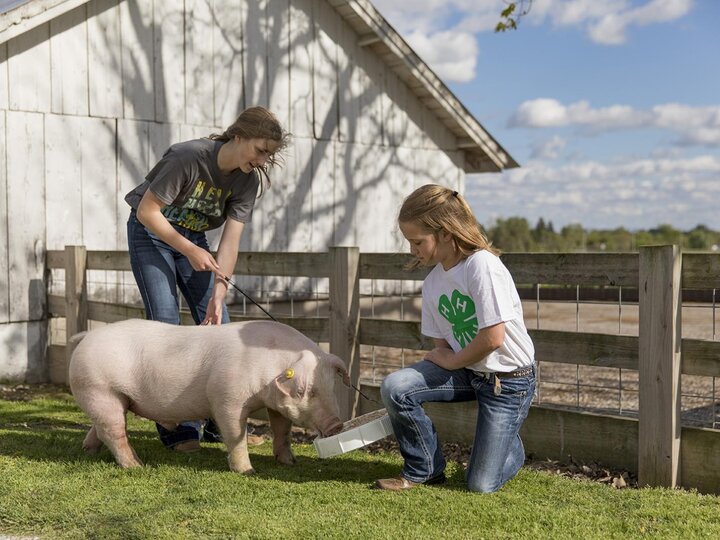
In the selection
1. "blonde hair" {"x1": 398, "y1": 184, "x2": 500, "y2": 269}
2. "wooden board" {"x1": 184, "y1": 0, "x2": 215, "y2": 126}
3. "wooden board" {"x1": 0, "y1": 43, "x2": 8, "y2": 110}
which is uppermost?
"wooden board" {"x1": 184, "y1": 0, "x2": 215, "y2": 126}

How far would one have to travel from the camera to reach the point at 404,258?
19.8 ft

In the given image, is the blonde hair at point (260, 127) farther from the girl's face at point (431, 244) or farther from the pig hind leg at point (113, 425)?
the pig hind leg at point (113, 425)

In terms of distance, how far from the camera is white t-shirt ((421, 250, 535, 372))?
13.9ft

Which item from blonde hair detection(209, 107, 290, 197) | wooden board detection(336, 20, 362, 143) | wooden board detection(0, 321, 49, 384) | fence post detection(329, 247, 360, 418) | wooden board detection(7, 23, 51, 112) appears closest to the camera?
blonde hair detection(209, 107, 290, 197)

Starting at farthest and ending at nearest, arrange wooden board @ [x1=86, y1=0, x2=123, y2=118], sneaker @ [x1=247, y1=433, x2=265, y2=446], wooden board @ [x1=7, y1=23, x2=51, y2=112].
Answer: wooden board @ [x1=86, y1=0, x2=123, y2=118] → wooden board @ [x1=7, y1=23, x2=51, y2=112] → sneaker @ [x1=247, y1=433, x2=265, y2=446]

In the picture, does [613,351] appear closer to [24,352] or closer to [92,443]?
[92,443]

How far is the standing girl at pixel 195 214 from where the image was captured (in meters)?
5.06

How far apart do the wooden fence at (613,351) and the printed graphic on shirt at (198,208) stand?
120 cm

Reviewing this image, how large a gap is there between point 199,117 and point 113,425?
628 cm

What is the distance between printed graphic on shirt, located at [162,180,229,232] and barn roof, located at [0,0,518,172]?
22.3ft

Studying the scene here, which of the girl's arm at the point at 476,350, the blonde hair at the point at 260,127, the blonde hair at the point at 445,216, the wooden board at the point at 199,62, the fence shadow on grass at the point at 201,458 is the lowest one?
the fence shadow on grass at the point at 201,458

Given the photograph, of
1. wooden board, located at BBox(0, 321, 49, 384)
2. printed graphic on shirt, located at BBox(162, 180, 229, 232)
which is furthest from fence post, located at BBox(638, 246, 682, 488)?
wooden board, located at BBox(0, 321, 49, 384)

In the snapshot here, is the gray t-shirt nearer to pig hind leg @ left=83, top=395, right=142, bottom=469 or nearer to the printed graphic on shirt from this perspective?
the printed graphic on shirt

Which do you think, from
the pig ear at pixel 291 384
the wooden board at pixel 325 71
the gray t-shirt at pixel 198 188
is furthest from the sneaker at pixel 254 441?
the wooden board at pixel 325 71
